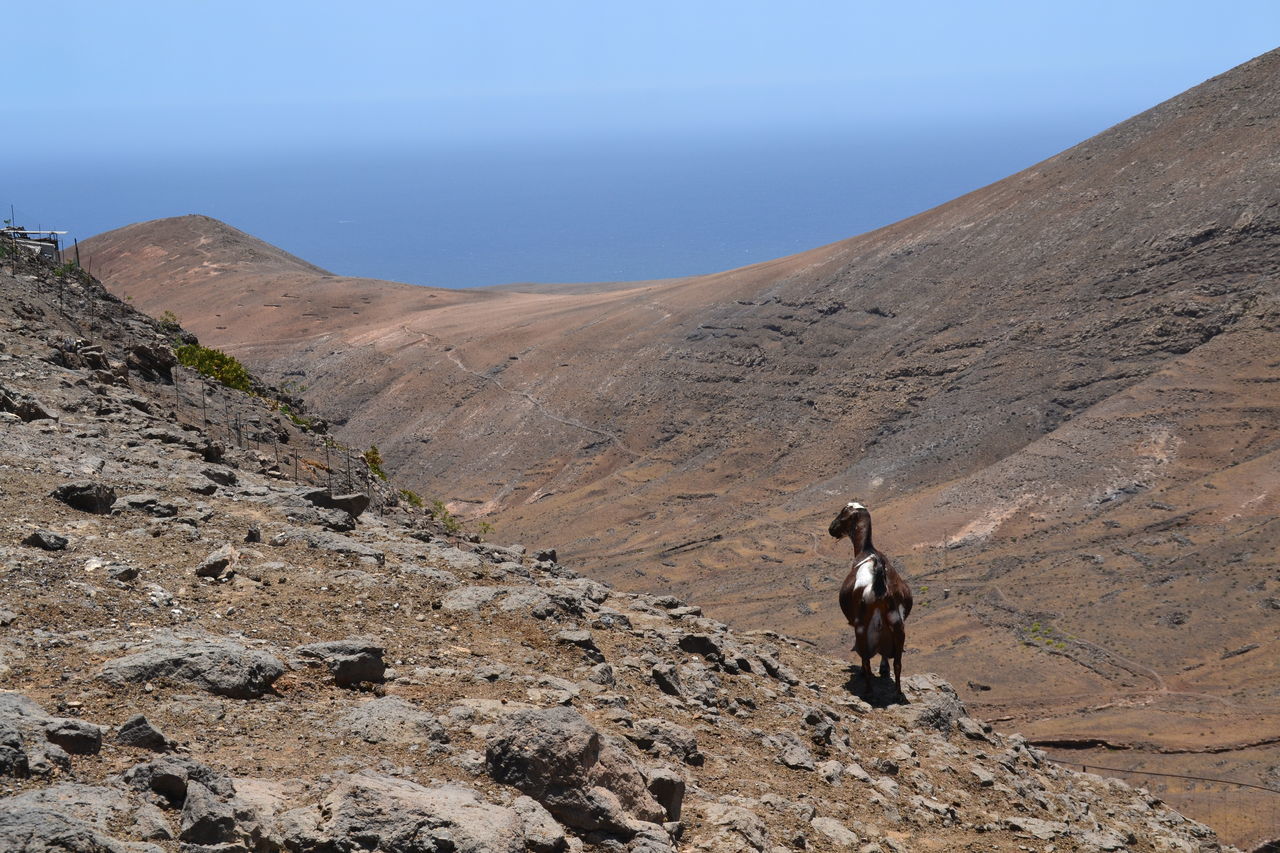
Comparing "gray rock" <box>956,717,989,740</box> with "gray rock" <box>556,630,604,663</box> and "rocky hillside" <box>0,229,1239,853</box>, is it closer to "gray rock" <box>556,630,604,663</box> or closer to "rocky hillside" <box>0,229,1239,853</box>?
"rocky hillside" <box>0,229,1239,853</box>

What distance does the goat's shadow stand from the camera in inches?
415

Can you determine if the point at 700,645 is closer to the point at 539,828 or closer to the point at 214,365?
the point at 539,828

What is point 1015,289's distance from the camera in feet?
144

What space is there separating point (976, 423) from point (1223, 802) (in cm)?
2273

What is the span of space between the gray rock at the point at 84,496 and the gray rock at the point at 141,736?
14.2ft

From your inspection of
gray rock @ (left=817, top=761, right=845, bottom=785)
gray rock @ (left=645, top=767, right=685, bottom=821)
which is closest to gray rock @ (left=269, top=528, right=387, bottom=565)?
gray rock @ (left=817, top=761, right=845, bottom=785)

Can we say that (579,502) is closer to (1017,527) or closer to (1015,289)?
(1017,527)

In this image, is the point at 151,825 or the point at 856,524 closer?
the point at 151,825

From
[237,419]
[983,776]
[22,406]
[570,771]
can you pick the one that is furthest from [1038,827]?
[237,419]

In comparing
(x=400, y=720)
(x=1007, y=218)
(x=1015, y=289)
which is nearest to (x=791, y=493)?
(x=1015, y=289)

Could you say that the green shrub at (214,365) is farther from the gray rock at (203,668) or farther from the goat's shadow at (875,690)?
the gray rock at (203,668)

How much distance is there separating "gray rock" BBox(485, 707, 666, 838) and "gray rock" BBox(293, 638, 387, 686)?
133 centimetres

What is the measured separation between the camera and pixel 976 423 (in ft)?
125

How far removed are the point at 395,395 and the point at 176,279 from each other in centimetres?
3330
